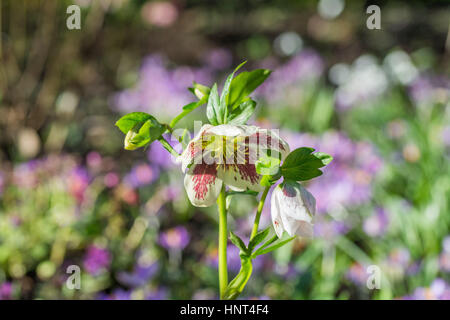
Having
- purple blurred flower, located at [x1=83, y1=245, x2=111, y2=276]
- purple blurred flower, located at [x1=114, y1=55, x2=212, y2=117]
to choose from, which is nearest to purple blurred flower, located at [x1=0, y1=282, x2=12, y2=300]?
purple blurred flower, located at [x1=83, y1=245, x2=111, y2=276]

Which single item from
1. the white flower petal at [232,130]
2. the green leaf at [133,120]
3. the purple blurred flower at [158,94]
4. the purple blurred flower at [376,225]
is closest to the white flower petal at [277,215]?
the white flower petal at [232,130]

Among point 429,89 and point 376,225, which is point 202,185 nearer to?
point 376,225

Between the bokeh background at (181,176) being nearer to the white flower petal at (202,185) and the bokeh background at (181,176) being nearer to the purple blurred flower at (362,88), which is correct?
the purple blurred flower at (362,88)

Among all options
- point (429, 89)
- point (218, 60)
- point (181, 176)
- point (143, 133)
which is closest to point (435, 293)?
point (143, 133)

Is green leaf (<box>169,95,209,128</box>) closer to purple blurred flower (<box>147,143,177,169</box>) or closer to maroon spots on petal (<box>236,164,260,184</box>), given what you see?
maroon spots on petal (<box>236,164,260,184</box>)

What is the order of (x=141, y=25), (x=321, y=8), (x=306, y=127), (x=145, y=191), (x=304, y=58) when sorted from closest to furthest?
(x=145, y=191)
(x=306, y=127)
(x=304, y=58)
(x=141, y=25)
(x=321, y=8)

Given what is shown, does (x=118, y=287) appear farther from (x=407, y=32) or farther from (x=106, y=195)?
(x=407, y=32)
